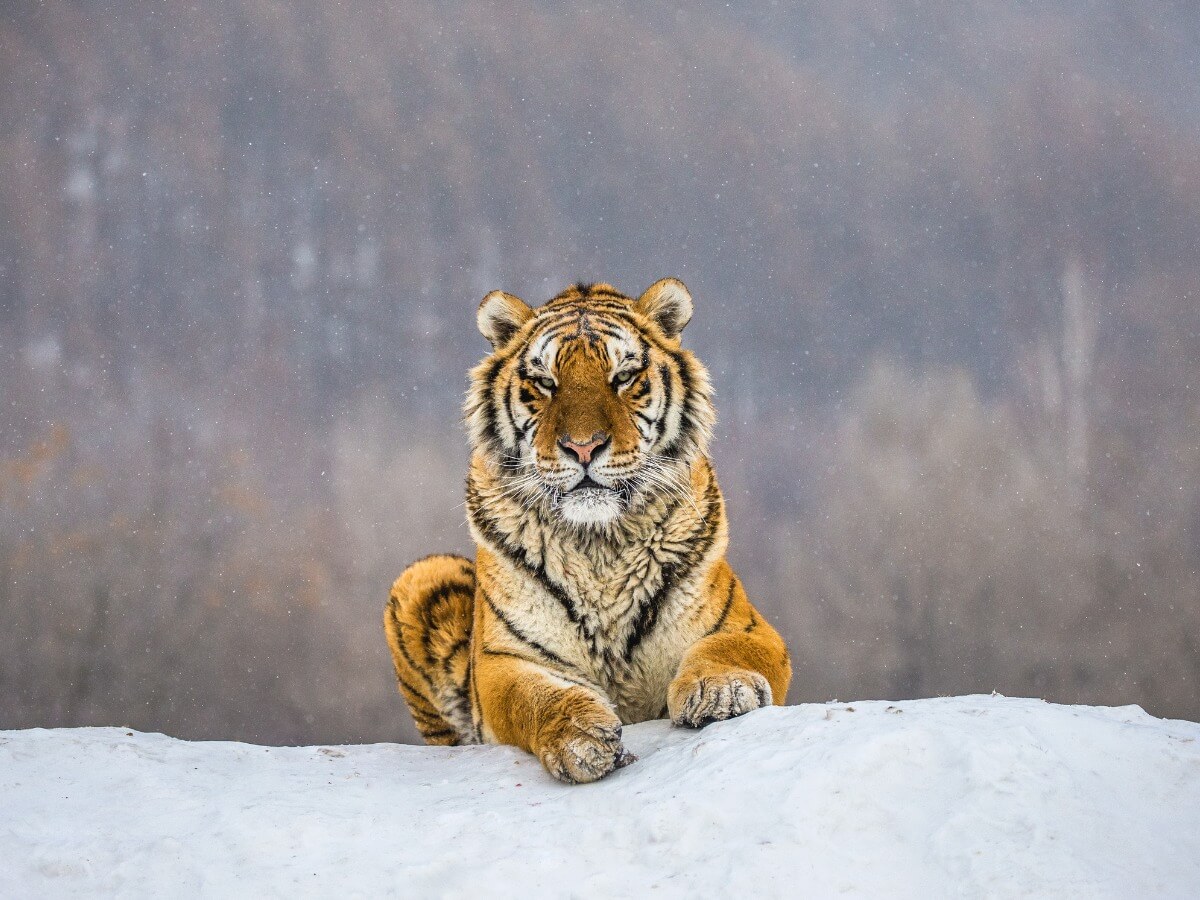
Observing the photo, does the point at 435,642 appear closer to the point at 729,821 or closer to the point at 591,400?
the point at 591,400

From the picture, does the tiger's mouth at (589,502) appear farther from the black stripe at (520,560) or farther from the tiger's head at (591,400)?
the black stripe at (520,560)

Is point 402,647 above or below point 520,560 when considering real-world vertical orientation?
below

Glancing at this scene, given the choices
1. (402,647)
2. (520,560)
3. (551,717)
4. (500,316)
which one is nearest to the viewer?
(551,717)

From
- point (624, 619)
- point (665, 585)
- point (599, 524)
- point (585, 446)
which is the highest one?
point (585, 446)

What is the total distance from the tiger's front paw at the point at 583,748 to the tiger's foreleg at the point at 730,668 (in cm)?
42

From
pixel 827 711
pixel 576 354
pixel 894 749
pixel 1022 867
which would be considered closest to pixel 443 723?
pixel 576 354

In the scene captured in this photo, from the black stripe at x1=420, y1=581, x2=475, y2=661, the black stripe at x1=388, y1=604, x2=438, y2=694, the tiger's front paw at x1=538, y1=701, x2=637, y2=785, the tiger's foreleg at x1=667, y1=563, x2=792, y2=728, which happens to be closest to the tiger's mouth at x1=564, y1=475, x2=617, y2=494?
the tiger's foreleg at x1=667, y1=563, x2=792, y2=728

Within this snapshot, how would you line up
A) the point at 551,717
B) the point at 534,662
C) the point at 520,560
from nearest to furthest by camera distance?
the point at 551,717 < the point at 534,662 < the point at 520,560

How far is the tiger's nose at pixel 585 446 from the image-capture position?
5055 millimetres

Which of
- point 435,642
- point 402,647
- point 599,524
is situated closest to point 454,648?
point 435,642

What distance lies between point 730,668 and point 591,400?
157cm

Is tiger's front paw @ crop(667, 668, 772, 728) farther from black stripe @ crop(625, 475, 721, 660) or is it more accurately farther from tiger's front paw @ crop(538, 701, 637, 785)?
black stripe @ crop(625, 475, 721, 660)

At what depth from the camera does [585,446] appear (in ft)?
16.6

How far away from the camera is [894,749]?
3.49m
